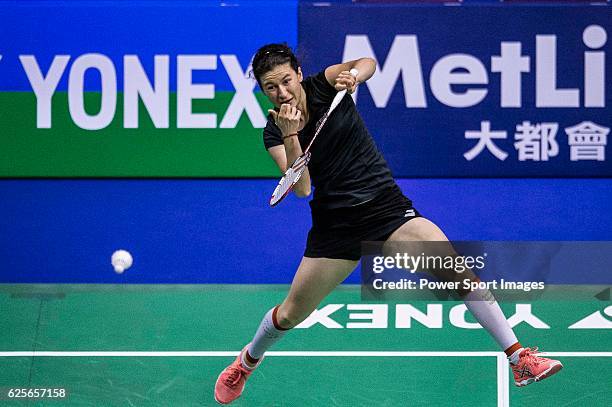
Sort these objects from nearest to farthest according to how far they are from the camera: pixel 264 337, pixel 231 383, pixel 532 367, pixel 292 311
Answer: pixel 532 367 → pixel 292 311 → pixel 264 337 → pixel 231 383

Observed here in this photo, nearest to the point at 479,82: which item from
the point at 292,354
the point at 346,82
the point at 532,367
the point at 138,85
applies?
the point at 138,85

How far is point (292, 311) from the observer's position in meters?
4.64

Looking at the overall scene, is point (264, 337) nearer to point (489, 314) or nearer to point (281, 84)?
point (489, 314)

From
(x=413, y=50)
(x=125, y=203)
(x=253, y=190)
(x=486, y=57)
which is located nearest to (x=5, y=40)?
(x=125, y=203)

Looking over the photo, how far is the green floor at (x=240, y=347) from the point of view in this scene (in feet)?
16.5

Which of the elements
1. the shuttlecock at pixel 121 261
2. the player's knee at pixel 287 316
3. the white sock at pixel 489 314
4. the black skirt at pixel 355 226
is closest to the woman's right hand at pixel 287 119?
the black skirt at pixel 355 226

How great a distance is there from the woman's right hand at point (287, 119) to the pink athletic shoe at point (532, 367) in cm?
120

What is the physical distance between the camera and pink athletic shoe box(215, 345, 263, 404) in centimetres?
490

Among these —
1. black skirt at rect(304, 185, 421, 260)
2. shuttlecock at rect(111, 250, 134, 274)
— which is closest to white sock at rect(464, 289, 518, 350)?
black skirt at rect(304, 185, 421, 260)

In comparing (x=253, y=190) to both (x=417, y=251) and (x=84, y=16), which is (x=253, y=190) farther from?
(x=417, y=251)

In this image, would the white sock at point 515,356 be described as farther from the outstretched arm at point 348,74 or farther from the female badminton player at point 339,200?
the outstretched arm at point 348,74

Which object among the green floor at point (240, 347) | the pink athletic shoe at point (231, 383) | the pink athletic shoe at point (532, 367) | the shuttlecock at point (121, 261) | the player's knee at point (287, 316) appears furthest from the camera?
the shuttlecock at point (121, 261)

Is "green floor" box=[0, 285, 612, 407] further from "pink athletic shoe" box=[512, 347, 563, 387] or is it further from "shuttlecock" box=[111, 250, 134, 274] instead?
"pink athletic shoe" box=[512, 347, 563, 387]

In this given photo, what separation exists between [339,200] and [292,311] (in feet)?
1.58
